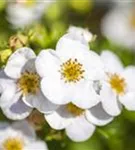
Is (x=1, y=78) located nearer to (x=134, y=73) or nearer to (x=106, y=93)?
(x=106, y=93)

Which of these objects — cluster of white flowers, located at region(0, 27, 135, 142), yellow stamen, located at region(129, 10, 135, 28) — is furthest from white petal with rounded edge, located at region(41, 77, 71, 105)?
yellow stamen, located at region(129, 10, 135, 28)

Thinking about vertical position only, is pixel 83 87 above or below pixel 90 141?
above

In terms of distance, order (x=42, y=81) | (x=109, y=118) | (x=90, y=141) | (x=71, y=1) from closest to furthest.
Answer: (x=42, y=81), (x=109, y=118), (x=90, y=141), (x=71, y=1)

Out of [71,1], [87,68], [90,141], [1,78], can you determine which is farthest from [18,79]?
[71,1]

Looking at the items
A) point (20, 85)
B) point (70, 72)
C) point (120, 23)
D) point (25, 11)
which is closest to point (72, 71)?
point (70, 72)

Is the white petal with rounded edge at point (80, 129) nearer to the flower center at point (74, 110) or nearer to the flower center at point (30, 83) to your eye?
the flower center at point (74, 110)

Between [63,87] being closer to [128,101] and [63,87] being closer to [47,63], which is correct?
[47,63]
